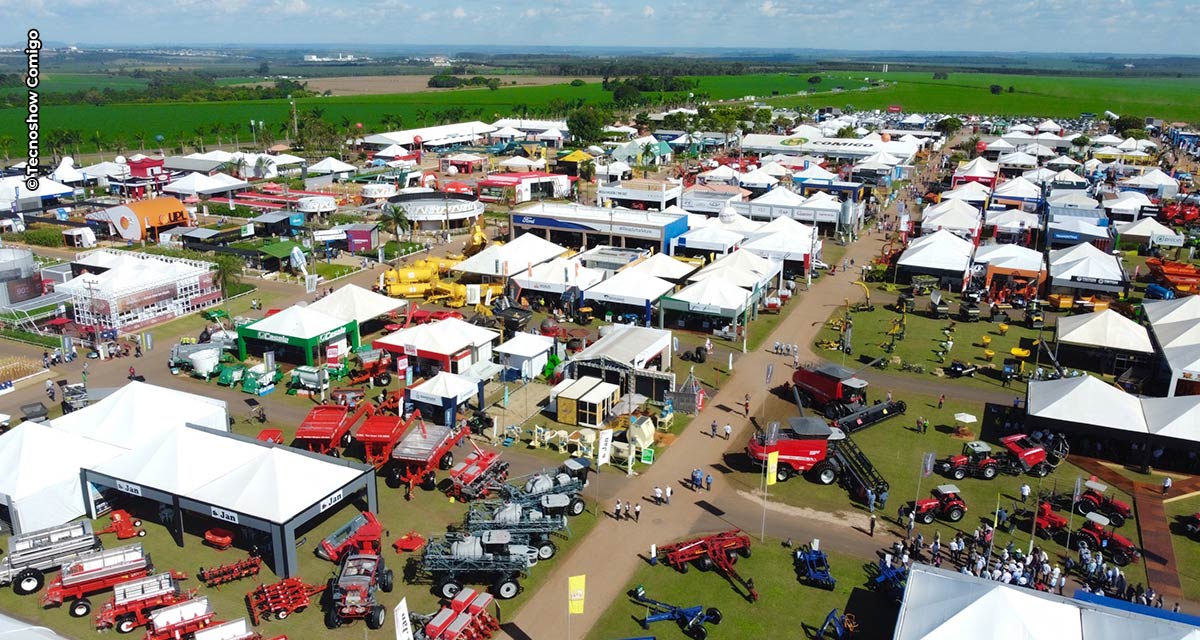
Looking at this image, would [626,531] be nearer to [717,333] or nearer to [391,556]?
[391,556]

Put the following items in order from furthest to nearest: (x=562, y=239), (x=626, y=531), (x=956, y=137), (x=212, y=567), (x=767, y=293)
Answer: (x=956, y=137)
(x=562, y=239)
(x=767, y=293)
(x=626, y=531)
(x=212, y=567)

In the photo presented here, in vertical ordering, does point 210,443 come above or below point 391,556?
above

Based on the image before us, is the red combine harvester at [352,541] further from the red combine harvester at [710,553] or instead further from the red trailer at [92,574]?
the red combine harvester at [710,553]

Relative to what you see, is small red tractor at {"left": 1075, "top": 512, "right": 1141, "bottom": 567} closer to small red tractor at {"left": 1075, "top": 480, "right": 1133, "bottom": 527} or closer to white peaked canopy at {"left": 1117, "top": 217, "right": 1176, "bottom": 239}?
small red tractor at {"left": 1075, "top": 480, "right": 1133, "bottom": 527}

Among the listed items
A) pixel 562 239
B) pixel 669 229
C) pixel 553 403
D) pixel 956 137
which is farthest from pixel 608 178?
pixel 956 137

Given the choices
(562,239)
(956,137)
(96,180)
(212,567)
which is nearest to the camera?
(212,567)

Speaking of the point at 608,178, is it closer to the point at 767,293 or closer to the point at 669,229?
the point at 669,229

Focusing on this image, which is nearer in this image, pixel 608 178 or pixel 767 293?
pixel 767 293

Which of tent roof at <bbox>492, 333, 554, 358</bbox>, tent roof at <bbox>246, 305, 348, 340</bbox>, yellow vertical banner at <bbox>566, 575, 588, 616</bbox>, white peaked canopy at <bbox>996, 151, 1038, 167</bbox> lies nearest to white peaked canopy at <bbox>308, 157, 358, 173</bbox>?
tent roof at <bbox>246, 305, 348, 340</bbox>
